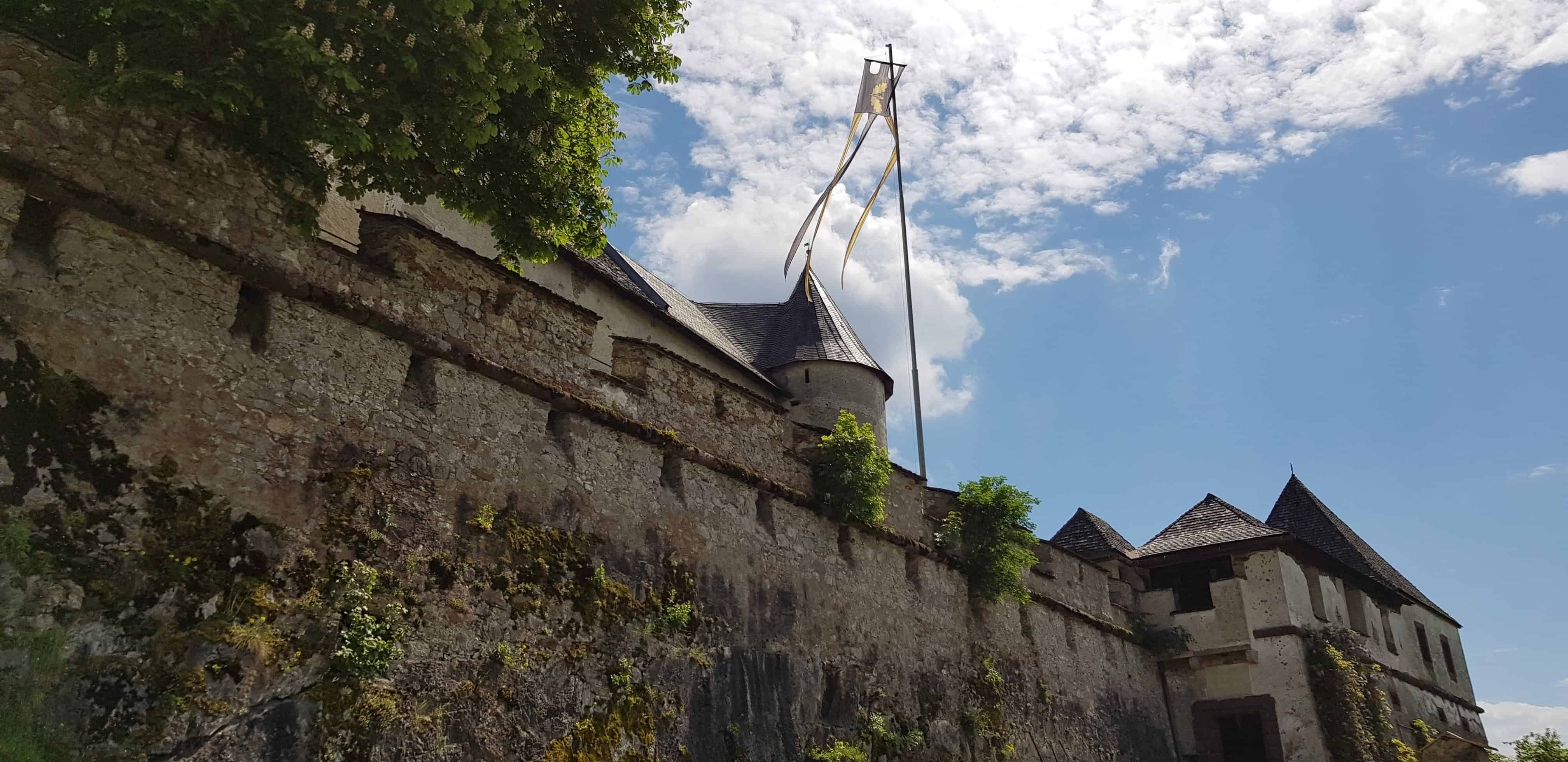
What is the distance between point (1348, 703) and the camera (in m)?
23.4

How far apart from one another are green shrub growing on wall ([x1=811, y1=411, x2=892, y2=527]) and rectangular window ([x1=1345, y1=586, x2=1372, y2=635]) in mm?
17022

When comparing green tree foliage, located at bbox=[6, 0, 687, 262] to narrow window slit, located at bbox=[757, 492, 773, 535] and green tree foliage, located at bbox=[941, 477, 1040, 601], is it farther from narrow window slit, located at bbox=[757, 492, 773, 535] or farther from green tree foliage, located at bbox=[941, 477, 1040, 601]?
green tree foliage, located at bbox=[941, 477, 1040, 601]

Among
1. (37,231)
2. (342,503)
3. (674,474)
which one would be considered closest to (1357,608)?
(674,474)

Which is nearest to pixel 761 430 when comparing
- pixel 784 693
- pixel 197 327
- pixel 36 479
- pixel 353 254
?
pixel 784 693

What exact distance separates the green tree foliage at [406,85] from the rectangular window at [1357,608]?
2373cm

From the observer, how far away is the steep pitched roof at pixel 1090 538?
86.1ft

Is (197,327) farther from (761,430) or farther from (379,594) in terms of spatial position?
(761,430)

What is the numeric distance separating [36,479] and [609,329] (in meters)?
10.5

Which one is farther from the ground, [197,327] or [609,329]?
[609,329]

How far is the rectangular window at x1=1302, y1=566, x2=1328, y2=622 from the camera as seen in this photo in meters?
25.8

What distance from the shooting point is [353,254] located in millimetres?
10039

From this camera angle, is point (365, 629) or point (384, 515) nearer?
point (365, 629)

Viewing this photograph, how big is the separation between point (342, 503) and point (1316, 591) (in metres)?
23.4

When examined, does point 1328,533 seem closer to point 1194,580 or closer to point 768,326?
point 1194,580
